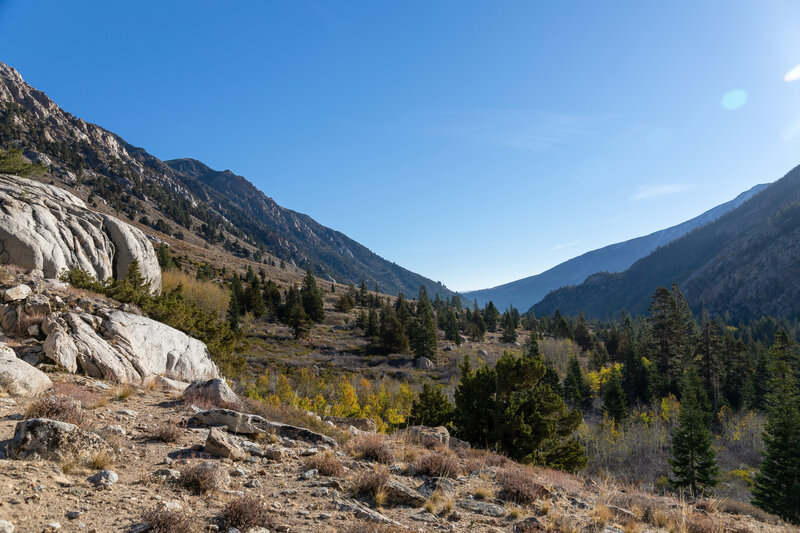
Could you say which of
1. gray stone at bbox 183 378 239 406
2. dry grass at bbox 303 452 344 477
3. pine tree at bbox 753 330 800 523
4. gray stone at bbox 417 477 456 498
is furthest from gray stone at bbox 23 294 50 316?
pine tree at bbox 753 330 800 523

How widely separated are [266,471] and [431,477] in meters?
3.50

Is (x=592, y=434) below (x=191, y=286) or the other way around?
below

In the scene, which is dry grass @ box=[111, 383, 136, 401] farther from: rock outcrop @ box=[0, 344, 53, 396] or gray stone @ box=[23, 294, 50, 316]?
gray stone @ box=[23, 294, 50, 316]

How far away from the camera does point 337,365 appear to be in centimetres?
6750

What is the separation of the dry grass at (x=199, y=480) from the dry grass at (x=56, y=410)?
8.98 feet

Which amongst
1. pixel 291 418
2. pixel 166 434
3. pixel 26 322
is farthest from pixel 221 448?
pixel 26 322

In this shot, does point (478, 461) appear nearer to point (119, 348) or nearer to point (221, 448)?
point (221, 448)

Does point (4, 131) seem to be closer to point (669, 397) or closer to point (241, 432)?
point (241, 432)

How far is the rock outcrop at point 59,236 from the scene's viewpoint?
20.3 metres

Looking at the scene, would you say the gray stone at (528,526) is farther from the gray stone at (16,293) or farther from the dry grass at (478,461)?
the gray stone at (16,293)

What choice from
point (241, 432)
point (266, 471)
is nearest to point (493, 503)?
point (266, 471)

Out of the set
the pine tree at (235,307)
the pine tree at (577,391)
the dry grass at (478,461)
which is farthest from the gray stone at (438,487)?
the pine tree at (577,391)

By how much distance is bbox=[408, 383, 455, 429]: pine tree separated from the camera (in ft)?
82.7

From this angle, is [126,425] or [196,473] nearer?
[196,473]
